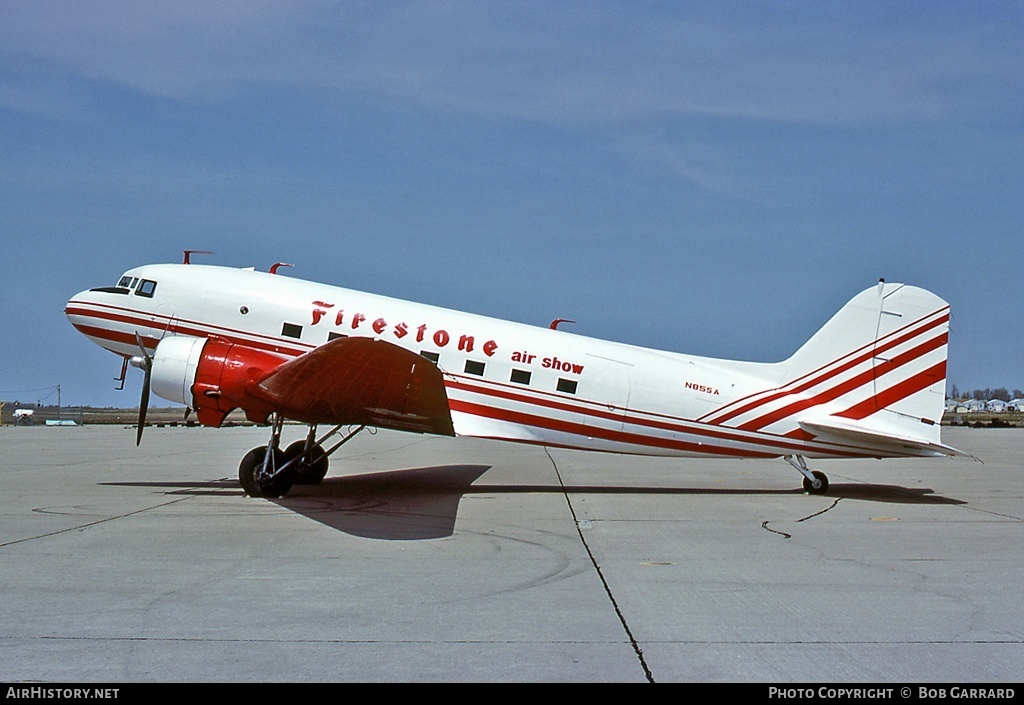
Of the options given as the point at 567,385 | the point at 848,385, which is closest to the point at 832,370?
the point at 848,385

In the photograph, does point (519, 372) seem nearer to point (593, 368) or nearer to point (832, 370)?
point (593, 368)

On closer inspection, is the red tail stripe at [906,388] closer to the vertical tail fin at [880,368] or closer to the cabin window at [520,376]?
the vertical tail fin at [880,368]

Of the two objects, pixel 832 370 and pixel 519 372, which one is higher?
pixel 832 370

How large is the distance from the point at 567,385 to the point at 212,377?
20.3ft

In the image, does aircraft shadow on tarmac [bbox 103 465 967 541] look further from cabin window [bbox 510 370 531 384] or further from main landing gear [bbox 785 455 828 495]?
cabin window [bbox 510 370 531 384]

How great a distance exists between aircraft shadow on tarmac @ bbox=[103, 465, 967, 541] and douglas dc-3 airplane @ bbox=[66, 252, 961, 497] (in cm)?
89

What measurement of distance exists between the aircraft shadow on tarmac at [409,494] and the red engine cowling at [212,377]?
1687 millimetres

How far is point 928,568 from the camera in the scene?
9.20 meters

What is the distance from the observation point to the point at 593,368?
16906 mm

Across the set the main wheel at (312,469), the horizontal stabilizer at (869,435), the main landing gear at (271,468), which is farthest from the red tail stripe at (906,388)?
the main wheel at (312,469)

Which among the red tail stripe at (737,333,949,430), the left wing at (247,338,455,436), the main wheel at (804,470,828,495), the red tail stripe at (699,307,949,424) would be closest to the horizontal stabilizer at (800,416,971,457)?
the red tail stripe at (737,333,949,430)

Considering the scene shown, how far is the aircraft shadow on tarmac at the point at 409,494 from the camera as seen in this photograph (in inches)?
483
